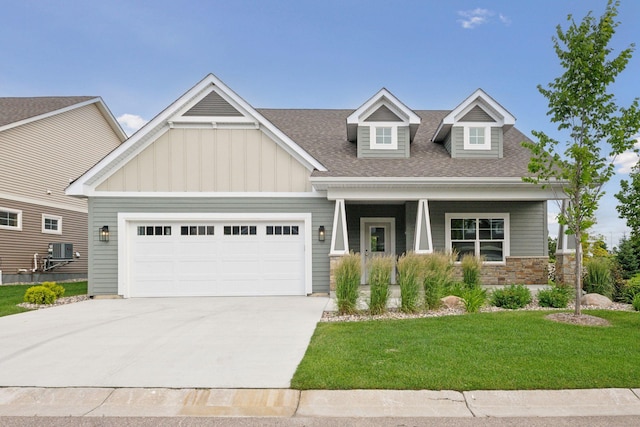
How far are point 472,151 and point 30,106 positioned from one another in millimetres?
18649

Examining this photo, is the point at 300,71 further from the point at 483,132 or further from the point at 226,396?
the point at 226,396

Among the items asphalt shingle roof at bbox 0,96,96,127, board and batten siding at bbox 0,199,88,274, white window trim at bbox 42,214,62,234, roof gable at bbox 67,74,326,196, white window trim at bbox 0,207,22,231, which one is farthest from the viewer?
white window trim at bbox 42,214,62,234

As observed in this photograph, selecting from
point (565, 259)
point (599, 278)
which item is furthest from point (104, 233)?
point (599, 278)

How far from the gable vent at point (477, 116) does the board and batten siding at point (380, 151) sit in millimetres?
1912

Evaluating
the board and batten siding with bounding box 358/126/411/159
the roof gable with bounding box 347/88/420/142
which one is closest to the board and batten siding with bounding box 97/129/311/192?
the board and batten siding with bounding box 358/126/411/159

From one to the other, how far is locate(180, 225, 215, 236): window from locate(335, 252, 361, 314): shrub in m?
4.99

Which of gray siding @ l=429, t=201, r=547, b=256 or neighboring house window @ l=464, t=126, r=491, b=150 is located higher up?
neighboring house window @ l=464, t=126, r=491, b=150

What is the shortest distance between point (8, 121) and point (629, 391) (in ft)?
66.7

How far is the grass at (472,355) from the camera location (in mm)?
4293

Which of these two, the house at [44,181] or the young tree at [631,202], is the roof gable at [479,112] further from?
the house at [44,181]

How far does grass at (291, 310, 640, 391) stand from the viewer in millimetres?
4293

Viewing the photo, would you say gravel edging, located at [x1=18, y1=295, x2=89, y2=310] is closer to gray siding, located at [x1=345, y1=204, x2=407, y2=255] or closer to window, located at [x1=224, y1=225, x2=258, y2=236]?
window, located at [x1=224, y1=225, x2=258, y2=236]

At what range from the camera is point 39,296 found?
10.3 m

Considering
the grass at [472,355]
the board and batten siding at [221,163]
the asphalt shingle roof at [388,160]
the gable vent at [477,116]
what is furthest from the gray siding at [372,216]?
the grass at [472,355]
